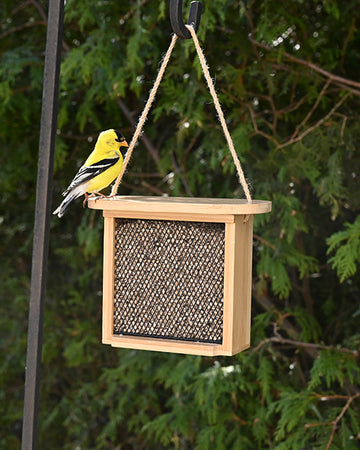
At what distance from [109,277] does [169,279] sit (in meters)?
0.14

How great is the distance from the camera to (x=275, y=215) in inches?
103

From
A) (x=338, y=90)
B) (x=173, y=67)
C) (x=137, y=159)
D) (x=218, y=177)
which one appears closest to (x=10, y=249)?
(x=137, y=159)

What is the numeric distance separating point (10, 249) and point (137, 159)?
0.95 metres

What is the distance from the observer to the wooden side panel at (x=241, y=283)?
152 centimetres

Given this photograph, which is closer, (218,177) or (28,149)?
(218,177)

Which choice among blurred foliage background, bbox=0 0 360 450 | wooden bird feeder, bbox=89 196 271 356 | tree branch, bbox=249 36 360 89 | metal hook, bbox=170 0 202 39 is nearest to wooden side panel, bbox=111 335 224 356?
wooden bird feeder, bbox=89 196 271 356

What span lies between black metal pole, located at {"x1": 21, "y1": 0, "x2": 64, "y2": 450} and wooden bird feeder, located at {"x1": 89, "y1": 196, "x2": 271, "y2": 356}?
5.5 inches

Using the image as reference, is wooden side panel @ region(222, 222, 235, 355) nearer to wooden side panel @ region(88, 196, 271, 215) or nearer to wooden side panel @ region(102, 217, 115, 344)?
wooden side panel @ region(88, 196, 271, 215)

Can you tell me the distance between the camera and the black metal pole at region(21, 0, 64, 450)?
143 centimetres

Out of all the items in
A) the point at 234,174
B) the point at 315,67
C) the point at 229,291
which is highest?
the point at 315,67

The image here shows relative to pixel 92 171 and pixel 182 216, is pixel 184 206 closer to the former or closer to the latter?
pixel 182 216

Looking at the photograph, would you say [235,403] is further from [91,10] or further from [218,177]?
[91,10]

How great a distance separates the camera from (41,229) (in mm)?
1439

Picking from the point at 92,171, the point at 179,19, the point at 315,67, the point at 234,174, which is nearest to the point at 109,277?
the point at 92,171
